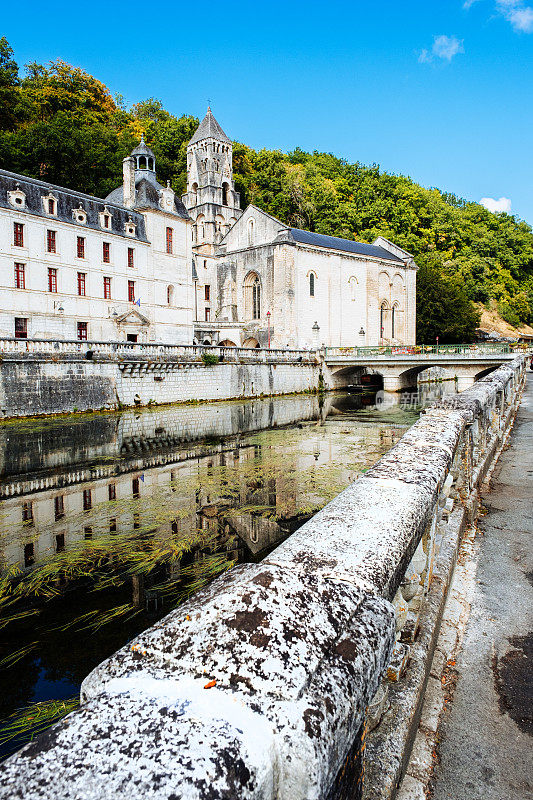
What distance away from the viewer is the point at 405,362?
35375mm

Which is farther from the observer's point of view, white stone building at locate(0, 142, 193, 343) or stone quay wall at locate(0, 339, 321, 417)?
white stone building at locate(0, 142, 193, 343)

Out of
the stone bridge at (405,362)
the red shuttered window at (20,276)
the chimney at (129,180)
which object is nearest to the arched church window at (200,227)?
the chimney at (129,180)

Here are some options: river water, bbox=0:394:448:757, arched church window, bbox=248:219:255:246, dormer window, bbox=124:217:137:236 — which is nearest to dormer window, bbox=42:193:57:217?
dormer window, bbox=124:217:137:236

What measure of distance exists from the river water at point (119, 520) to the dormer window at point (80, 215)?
1598 cm

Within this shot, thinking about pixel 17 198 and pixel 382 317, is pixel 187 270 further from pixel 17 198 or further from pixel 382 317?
pixel 382 317

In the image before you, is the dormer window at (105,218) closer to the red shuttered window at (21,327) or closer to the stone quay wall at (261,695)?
the red shuttered window at (21,327)

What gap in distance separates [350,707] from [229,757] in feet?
1.21

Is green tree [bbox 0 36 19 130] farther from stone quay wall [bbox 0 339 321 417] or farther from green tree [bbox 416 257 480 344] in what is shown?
green tree [bbox 416 257 480 344]

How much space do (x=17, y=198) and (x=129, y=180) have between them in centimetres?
1021

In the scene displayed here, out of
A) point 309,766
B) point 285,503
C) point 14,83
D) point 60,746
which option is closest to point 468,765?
point 309,766

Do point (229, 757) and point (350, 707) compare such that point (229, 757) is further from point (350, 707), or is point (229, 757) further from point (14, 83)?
point (14, 83)

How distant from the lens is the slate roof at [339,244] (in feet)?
146

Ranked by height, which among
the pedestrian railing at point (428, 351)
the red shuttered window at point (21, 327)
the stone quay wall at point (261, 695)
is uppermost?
the red shuttered window at point (21, 327)

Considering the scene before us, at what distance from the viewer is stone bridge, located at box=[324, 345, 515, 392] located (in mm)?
33156
